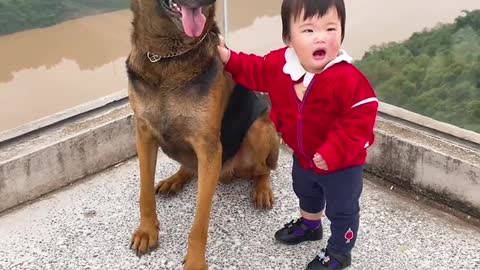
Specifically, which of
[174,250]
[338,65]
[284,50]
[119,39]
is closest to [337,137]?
[338,65]

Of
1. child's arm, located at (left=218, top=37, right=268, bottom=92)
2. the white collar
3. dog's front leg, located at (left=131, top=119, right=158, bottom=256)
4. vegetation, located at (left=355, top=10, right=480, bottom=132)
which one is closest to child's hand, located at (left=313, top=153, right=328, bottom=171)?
the white collar

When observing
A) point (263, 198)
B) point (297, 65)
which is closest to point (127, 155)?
point (263, 198)

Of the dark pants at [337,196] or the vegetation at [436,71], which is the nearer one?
the dark pants at [337,196]

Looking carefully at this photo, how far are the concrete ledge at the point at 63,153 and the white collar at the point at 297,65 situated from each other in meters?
1.69

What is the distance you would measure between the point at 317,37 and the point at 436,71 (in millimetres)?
1806

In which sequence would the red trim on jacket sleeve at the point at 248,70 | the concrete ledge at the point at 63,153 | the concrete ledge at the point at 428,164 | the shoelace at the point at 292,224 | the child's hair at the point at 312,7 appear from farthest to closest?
1. the concrete ledge at the point at 63,153
2. the concrete ledge at the point at 428,164
3. the shoelace at the point at 292,224
4. the red trim on jacket sleeve at the point at 248,70
5. the child's hair at the point at 312,7

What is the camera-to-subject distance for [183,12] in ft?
8.88

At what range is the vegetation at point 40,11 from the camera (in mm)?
3979

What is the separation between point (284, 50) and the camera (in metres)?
2.90

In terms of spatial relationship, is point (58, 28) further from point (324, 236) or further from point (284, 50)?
point (324, 236)

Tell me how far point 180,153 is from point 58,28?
161 cm

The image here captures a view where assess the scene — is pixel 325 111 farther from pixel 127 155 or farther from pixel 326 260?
pixel 127 155

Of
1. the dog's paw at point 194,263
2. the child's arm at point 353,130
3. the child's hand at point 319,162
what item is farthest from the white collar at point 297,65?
the dog's paw at point 194,263

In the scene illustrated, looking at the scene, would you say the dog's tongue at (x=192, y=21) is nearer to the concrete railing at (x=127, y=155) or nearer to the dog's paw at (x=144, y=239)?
the dog's paw at (x=144, y=239)
